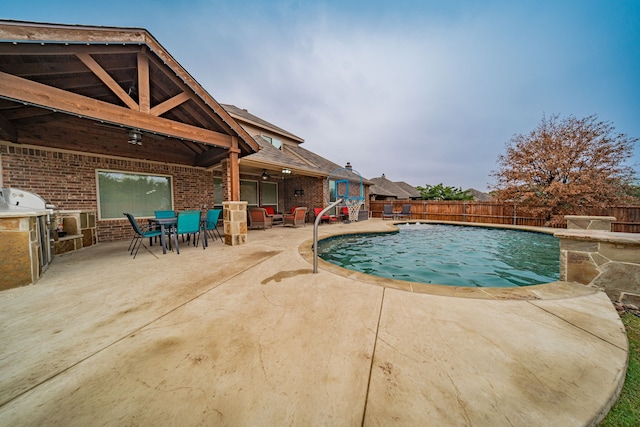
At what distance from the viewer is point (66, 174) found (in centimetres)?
552

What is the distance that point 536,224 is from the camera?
1058 cm

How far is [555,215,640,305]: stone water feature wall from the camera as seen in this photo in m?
2.55

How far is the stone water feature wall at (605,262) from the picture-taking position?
8.36 feet

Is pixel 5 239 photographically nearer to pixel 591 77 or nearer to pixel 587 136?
pixel 587 136

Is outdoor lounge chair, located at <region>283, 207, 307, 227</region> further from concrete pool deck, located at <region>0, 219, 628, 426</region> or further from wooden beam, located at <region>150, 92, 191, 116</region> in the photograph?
concrete pool deck, located at <region>0, 219, 628, 426</region>

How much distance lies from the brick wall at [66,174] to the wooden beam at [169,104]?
12.5 feet

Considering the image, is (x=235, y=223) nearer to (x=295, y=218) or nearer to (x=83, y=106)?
(x=83, y=106)

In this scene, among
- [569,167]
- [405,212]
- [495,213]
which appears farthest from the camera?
[405,212]

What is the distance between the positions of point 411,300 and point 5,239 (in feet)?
16.7

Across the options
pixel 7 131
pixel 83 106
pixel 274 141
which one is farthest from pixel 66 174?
pixel 274 141

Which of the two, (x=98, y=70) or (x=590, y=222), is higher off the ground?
A: (x=98, y=70)

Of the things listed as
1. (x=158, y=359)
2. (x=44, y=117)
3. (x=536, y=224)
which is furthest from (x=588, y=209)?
(x=44, y=117)

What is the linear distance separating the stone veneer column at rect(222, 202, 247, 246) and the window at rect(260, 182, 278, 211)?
553 cm

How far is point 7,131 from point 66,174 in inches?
49.7
